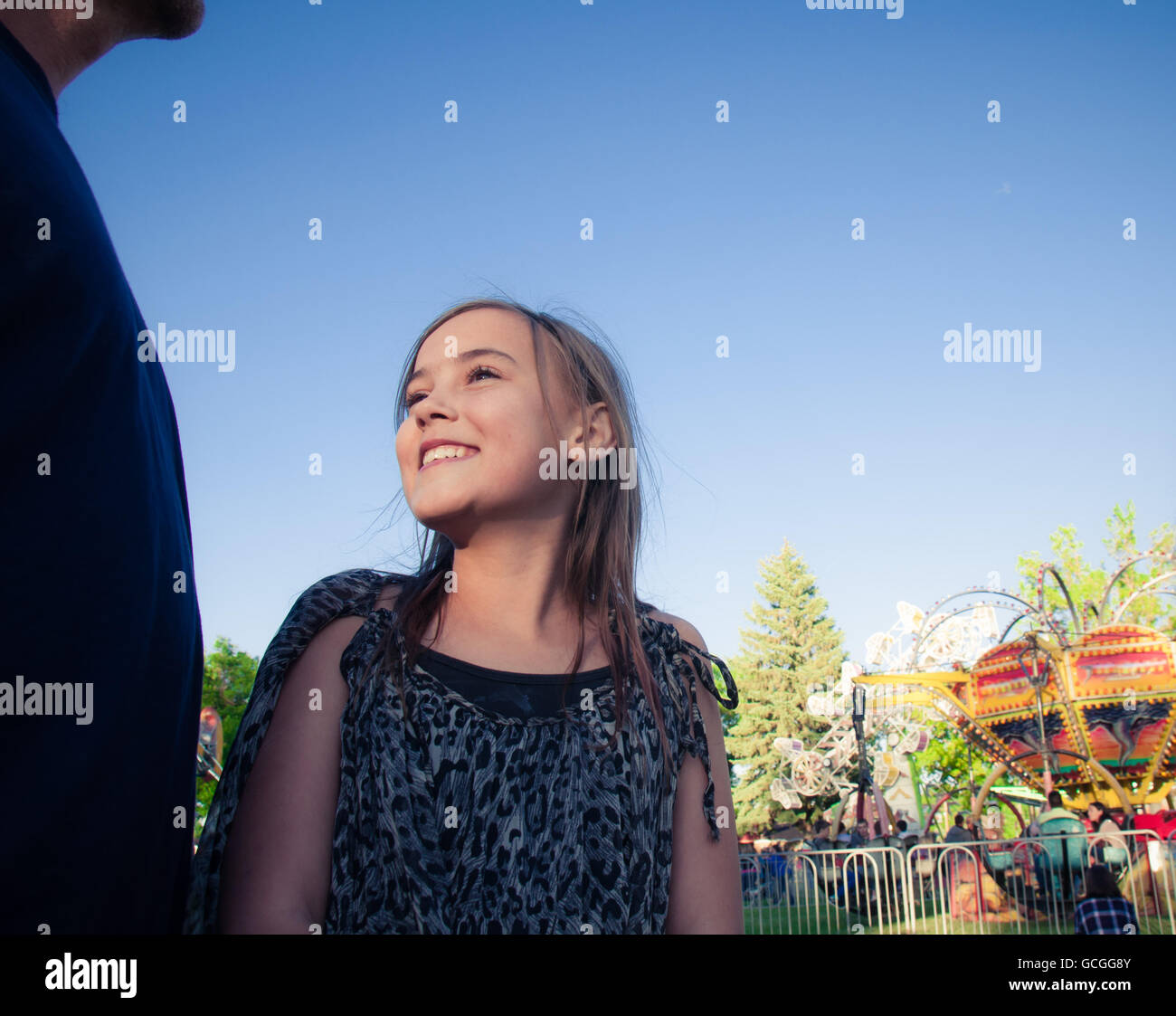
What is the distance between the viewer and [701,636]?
6.79 feet

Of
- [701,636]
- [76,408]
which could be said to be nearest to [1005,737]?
[701,636]

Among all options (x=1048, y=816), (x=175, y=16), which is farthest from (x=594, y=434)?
(x=1048, y=816)

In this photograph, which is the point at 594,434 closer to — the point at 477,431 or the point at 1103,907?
the point at 477,431

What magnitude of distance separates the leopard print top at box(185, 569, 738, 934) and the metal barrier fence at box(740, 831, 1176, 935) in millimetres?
11243

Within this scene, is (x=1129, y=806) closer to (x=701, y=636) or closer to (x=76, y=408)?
(x=701, y=636)

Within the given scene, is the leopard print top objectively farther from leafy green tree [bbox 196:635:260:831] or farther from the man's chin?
leafy green tree [bbox 196:635:260:831]

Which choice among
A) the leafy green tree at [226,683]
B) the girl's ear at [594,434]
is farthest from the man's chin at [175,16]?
the leafy green tree at [226,683]

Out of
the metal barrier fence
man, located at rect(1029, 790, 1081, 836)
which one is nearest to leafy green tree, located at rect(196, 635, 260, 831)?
the metal barrier fence

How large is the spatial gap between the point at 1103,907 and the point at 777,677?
135 ft

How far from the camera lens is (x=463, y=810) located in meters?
1.50

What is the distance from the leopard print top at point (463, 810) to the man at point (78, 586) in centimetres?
24

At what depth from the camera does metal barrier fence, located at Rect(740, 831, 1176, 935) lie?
460 inches

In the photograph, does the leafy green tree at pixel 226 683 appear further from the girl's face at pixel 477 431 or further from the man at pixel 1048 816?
the girl's face at pixel 477 431

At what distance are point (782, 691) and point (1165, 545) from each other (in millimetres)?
20119
